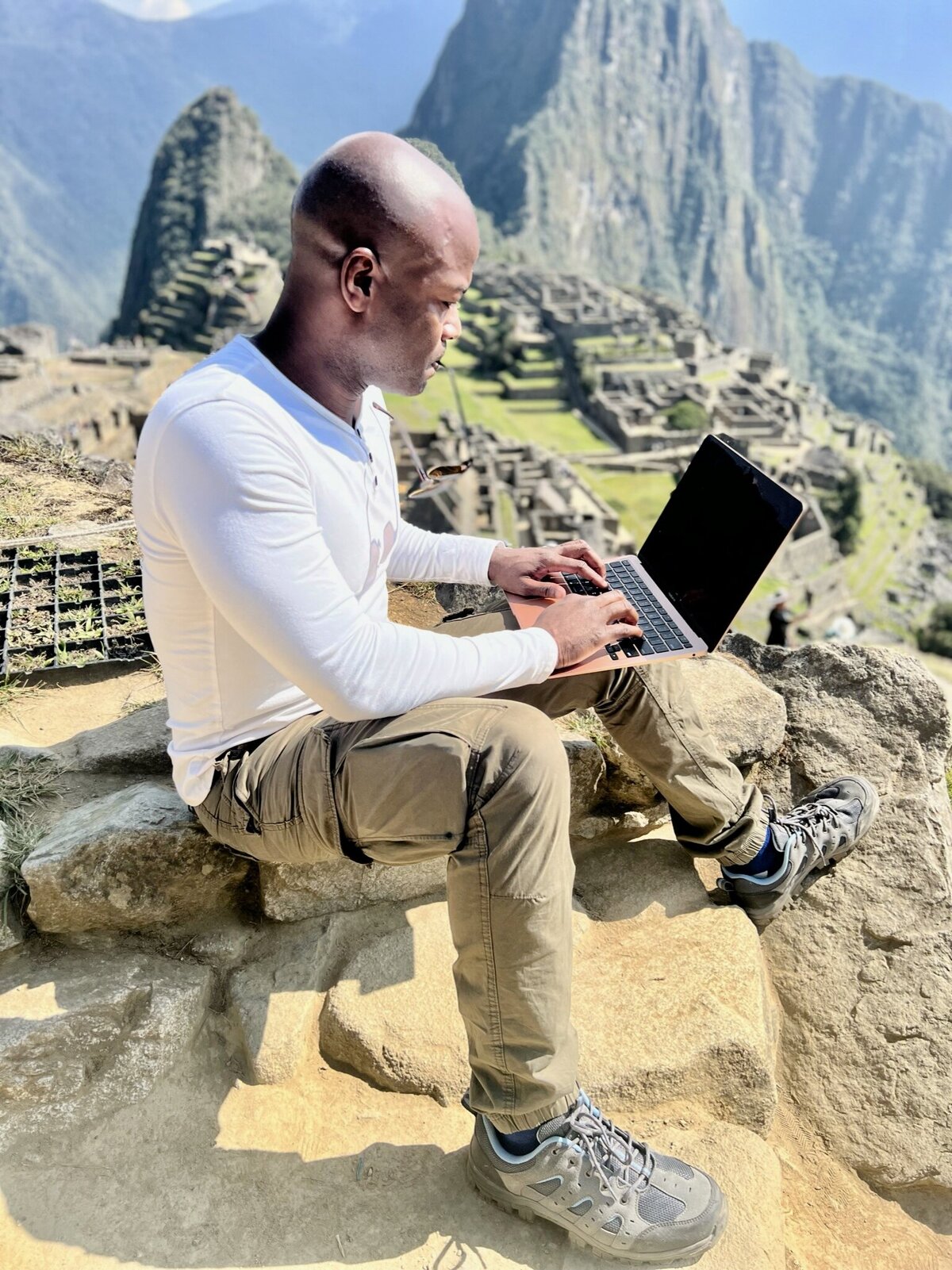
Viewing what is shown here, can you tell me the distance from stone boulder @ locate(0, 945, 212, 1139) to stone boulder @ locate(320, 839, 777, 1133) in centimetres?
35

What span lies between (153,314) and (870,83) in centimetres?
20334

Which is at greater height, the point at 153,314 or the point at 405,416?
the point at 405,416

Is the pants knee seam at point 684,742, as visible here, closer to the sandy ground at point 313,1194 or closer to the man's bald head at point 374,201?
the sandy ground at point 313,1194

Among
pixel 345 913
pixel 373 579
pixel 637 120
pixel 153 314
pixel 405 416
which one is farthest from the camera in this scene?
pixel 637 120

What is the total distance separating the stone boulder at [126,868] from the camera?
6.84 feet

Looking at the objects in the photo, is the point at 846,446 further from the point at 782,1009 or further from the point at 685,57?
the point at 685,57

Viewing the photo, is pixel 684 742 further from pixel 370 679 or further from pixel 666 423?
pixel 666 423

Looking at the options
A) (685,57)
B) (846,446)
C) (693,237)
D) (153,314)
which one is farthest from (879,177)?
(153,314)

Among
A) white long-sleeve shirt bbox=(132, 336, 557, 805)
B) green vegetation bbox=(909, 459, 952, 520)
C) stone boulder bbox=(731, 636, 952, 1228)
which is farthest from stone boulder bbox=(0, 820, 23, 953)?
green vegetation bbox=(909, 459, 952, 520)

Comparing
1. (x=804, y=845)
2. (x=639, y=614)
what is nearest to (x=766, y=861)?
(x=804, y=845)

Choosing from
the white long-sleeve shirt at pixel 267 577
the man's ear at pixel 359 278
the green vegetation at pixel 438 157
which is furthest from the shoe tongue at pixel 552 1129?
the green vegetation at pixel 438 157

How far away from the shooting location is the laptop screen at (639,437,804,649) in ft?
7.01

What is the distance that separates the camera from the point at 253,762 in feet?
5.78

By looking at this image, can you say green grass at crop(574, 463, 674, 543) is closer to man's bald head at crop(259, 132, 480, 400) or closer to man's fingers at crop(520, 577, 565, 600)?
man's fingers at crop(520, 577, 565, 600)
